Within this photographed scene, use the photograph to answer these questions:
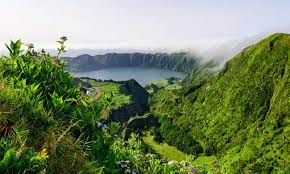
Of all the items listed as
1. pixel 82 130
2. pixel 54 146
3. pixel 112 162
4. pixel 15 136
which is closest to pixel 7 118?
pixel 15 136

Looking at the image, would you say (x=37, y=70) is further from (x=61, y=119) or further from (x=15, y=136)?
(x=15, y=136)

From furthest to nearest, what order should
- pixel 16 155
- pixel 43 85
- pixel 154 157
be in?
pixel 154 157 < pixel 43 85 < pixel 16 155

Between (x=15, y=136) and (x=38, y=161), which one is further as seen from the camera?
(x=15, y=136)

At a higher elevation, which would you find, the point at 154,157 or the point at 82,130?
the point at 82,130

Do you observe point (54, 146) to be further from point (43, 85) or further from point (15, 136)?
point (43, 85)

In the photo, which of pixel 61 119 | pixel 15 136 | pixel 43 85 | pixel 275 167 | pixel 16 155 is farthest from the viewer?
pixel 275 167

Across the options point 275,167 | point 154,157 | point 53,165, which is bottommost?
point 275,167
